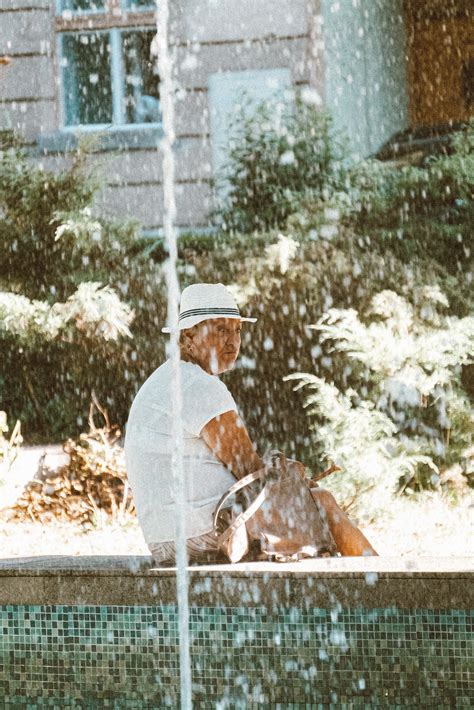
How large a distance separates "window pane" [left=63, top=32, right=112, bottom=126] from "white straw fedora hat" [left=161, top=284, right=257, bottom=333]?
7816 millimetres

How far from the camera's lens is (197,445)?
4.43 meters

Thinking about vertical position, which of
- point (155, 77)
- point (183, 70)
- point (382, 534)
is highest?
point (155, 77)

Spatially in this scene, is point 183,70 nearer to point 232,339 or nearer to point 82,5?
point 82,5

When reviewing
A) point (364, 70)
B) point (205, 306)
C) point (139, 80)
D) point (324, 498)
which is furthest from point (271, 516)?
point (364, 70)

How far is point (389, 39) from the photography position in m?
13.6

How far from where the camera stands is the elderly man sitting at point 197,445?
4.37 meters

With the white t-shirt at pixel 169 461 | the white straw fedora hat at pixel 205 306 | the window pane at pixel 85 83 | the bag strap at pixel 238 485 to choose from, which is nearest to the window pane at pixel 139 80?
the window pane at pixel 85 83

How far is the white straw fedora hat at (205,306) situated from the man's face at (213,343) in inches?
1.5

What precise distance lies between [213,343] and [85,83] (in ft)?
26.7

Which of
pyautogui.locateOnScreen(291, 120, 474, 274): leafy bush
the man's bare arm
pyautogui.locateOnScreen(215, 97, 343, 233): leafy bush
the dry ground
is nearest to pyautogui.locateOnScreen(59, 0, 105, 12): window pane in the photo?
pyautogui.locateOnScreen(215, 97, 343, 233): leafy bush

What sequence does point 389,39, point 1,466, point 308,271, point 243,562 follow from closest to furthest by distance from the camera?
point 243,562
point 1,466
point 308,271
point 389,39

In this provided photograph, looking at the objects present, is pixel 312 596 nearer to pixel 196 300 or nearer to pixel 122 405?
pixel 196 300

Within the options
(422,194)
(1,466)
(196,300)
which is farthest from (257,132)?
(196,300)

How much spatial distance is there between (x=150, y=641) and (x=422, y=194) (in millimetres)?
6440
